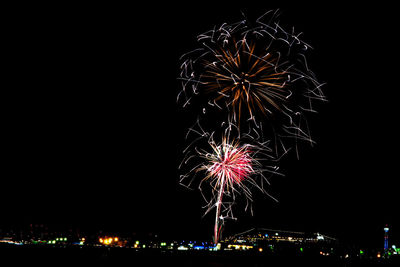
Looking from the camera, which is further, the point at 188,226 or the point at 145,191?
the point at 188,226

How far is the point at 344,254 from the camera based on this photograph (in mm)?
61938

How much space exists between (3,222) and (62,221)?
9116 millimetres

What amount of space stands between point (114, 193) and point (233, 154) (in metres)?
38.9

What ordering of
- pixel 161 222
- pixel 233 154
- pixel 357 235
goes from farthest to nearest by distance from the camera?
pixel 161 222 < pixel 357 235 < pixel 233 154

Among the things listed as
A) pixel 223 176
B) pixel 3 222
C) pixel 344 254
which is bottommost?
pixel 344 254

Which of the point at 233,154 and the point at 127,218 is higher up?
the point at 233,154

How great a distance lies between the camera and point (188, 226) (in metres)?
79.2

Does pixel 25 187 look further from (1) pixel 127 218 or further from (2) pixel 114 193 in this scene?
(1) pixel 127 218

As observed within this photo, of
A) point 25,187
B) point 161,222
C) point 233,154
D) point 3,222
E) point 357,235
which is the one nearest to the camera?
point 233,154

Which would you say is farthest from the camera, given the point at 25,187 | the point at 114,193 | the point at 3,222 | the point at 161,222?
the point at 161,222

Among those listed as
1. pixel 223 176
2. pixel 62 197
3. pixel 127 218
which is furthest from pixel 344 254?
pixel 223 176

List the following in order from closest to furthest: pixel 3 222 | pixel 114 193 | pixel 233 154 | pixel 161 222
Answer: pixel 233 154 → pixel 114 193 → pixel 3 222 → pixel 161 222

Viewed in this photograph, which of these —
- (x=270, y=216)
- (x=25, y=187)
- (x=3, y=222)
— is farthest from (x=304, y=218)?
(x=3, y=222)

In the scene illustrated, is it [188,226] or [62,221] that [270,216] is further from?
[62,221]
